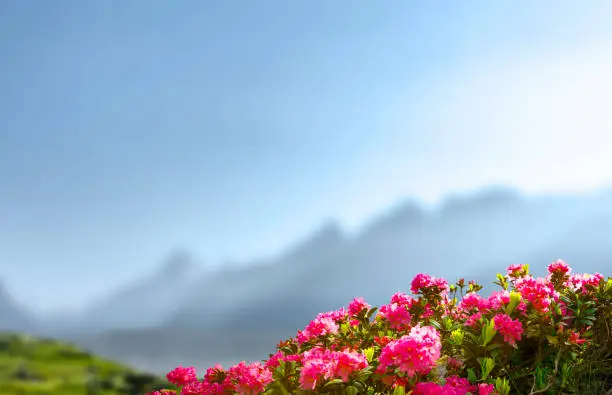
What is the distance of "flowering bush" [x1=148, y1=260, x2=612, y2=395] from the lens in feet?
10.7

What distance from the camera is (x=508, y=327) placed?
12.1 feet

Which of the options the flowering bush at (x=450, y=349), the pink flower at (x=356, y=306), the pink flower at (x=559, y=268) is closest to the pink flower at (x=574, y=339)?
the flowering bush at (x=450, y=349)

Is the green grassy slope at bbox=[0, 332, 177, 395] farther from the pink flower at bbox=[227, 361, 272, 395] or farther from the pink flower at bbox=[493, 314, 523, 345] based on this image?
the pink flower at bbox=[493, 314, 523, 345]

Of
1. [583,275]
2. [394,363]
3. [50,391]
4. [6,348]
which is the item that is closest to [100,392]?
[50,391]

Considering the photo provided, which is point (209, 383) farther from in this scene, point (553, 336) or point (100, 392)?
point (100, 392)

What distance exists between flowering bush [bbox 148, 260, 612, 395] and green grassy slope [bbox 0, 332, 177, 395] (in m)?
4.80

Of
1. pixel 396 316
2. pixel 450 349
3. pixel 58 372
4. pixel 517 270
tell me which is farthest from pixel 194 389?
pixel 58 372

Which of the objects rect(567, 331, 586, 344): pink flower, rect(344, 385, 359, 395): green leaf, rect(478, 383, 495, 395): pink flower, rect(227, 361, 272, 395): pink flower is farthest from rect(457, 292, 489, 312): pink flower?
rect(227, 361, 272, 395): pink flower

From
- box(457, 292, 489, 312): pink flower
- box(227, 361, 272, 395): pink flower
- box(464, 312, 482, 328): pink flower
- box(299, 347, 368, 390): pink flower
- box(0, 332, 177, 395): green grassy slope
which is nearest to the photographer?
box(299, 347, 368, 390): pink flower

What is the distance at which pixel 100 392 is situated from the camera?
827 centimetres

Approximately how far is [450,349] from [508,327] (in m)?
0.58

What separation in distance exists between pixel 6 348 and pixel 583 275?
10473mm

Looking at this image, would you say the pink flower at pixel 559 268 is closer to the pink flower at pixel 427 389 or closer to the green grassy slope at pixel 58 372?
the pink flower at pixel 427 389

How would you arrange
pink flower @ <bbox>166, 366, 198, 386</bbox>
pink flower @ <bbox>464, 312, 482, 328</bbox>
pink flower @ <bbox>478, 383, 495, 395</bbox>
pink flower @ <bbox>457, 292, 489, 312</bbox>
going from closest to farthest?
pink flower @ <bbox>478, 383, 495, 395</bbox> → pink flower @ <bbox>464, 312, 482, 328</bbox> → pink flower @ <bbox>457, 292, 489, 312</bbox> → pink flower @ <bbox>166, 366, 198, 386</bbox>
